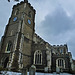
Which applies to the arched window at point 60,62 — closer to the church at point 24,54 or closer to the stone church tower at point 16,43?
the church at point 24,54

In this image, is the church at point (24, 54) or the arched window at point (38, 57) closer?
the church at point (24, 54)

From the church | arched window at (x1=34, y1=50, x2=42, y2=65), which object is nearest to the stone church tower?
the church

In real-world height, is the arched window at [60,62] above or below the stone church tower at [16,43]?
below

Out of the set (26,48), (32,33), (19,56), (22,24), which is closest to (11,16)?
(22,24)

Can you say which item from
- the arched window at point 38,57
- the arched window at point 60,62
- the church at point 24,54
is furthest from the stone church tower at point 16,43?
the arched window at point 60,62

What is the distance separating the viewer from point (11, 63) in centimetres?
1568

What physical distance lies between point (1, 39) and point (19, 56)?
8.08 meters

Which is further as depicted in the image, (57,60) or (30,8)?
(30,8)

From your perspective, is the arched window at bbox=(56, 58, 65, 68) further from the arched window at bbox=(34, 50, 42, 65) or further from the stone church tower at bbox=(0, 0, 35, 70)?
the stone church tower at bbox=(0, 0, 35, 70)

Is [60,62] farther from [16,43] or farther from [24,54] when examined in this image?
[16,43]

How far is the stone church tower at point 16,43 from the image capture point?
54.2 feet

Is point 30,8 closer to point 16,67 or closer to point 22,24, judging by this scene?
point 22,24

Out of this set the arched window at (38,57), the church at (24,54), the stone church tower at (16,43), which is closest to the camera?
the stone church tower at (16,43)

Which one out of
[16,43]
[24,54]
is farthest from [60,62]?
[16,43]
